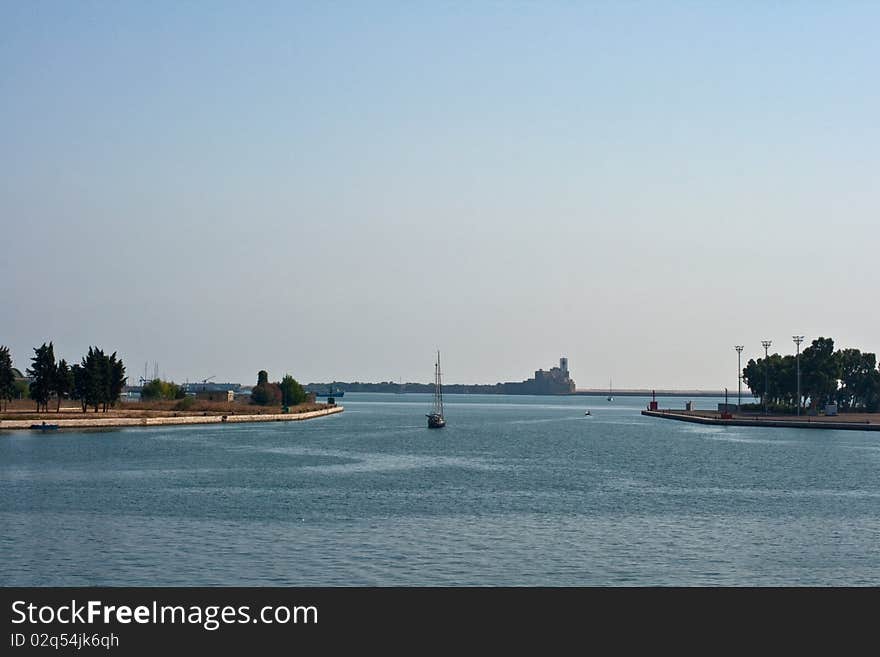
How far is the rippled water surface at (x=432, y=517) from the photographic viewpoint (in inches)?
1786

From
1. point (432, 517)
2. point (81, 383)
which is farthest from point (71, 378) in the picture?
point (432, 517)

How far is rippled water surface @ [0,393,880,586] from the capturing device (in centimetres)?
4538

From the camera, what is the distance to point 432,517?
203 feet

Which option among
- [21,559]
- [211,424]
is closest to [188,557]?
[21,559]

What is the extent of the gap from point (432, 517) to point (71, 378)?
427ft

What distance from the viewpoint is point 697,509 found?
222 feet

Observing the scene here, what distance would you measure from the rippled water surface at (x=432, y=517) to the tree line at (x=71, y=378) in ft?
179

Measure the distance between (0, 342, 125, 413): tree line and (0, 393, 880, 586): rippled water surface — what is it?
54.5 metres

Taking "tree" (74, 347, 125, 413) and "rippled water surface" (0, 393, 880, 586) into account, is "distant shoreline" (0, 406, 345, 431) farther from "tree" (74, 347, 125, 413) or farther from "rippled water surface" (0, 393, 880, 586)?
"rippled water surface" (0, 393, 880, 586)

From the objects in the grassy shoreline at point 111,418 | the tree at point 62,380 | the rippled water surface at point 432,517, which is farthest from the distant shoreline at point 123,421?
the rippled water surface at point 432,517

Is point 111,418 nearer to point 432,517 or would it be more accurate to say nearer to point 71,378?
point 71,378

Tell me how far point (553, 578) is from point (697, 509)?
26303 millimetres

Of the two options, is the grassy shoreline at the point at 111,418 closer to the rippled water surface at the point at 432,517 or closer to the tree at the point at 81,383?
the tree at the point at 81,383

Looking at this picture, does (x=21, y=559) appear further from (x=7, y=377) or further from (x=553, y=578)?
(x=7, y=377)
